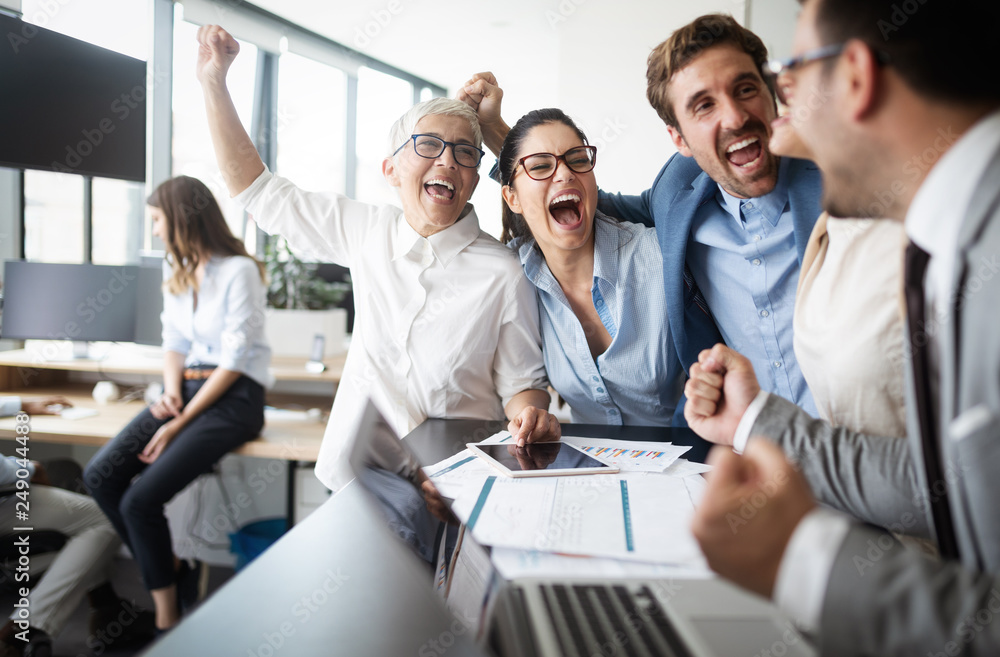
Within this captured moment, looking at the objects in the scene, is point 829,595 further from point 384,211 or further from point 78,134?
point 78,134

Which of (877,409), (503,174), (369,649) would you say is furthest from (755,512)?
(503,174)

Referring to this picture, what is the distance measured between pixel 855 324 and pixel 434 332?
42.0 inches

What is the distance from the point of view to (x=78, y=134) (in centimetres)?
208

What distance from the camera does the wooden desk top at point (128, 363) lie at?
3.44 metres

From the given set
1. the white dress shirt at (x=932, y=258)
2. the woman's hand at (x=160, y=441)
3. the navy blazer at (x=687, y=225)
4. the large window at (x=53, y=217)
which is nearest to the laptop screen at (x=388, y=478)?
the white dress shirt at (x=932, y=258)

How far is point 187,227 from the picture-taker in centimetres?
304

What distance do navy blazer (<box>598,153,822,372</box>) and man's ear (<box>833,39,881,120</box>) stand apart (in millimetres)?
880

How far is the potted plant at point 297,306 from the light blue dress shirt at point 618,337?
7.76 feet

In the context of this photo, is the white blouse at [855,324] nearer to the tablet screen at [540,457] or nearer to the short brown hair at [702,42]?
the tablet screen at [540,457]

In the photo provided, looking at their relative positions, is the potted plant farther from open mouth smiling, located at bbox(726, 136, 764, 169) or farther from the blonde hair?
open mouth smiling, located at bbox(726, 136, 764, 169)

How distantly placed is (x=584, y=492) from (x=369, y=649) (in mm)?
436

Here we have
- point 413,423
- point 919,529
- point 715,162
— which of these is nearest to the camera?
point 919,529

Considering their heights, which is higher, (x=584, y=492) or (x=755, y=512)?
(x=755, y=512)

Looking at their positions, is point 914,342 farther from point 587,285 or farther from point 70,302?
point 70,302
